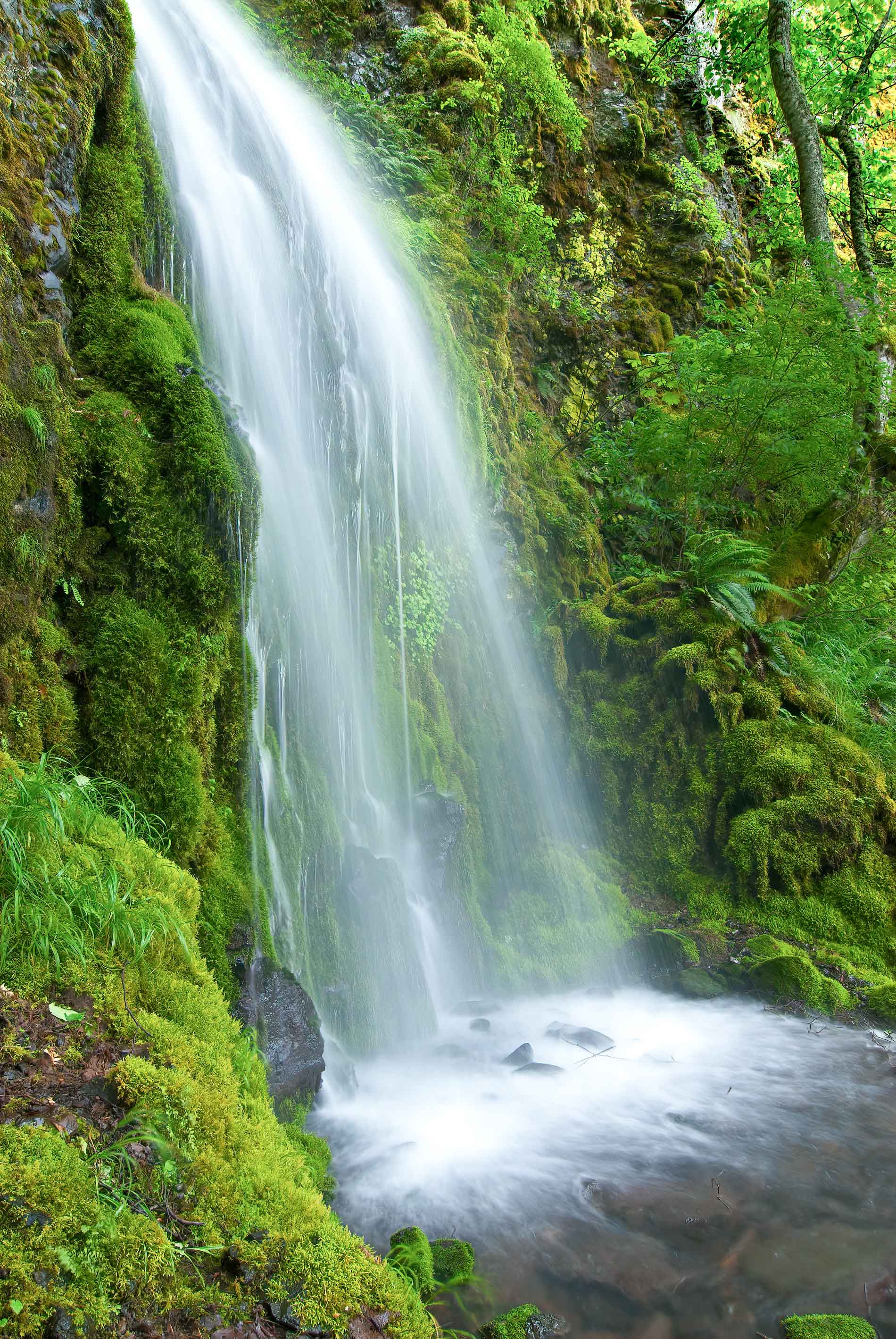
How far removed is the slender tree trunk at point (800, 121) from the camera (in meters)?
9.77

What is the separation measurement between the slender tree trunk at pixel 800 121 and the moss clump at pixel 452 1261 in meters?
11.1

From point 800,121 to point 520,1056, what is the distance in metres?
11.5

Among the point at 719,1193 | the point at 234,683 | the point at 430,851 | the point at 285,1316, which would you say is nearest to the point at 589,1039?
the point at 719,1193

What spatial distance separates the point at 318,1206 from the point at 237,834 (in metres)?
2.22

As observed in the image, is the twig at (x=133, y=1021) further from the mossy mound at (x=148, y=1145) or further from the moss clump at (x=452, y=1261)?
the moss clump at (x=452, y=1261)

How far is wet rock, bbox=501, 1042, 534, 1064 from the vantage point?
5008mm

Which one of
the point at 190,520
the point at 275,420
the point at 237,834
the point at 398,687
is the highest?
the point at 275,420


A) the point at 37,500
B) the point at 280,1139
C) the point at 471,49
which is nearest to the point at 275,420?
the point at 37,500

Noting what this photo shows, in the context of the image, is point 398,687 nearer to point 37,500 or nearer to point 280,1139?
point 37,500

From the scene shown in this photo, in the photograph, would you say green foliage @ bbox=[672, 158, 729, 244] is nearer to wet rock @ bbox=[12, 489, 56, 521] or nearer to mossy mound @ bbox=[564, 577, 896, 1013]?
mossy mound @ bbox=[564, 577, 896, 1013]

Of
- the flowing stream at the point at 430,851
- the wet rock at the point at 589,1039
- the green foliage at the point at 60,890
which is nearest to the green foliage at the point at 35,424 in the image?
the green foliage at the point at 60,890

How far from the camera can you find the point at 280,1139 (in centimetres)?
276

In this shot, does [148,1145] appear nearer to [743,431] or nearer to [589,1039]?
[589,1039]

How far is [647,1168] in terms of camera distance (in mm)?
3875
